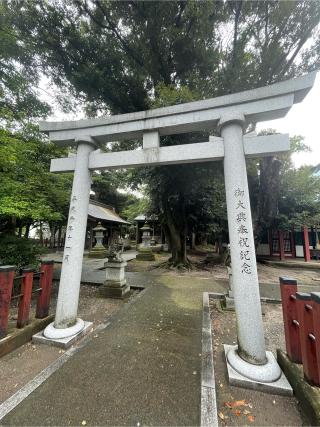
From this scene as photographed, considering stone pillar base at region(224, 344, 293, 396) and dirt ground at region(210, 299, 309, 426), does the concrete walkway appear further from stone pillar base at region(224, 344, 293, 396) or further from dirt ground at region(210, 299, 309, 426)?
stone pillar base at region(224, 344, 293, 396)

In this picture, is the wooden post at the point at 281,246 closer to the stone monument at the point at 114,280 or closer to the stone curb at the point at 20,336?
the stone monument at the point at 114,280

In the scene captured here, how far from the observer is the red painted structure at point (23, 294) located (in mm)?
3322

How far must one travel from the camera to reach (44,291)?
428 cm

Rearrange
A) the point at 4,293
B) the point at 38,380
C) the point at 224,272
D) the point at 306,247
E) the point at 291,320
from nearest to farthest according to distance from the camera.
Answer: the point at 38,380 < the point at 291,320 < the point at 4,293 < the point at 224,272 < the point at 306,247

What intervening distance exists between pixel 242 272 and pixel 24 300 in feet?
12.9

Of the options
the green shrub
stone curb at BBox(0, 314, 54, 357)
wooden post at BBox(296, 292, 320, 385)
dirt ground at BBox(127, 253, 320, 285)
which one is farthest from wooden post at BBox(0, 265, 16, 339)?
dirt ground at BBox(127, 253, 320, 285)

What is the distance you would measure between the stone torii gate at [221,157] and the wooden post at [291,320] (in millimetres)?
320

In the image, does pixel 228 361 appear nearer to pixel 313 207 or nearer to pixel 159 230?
pixel 313 207

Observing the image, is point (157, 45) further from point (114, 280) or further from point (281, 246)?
point (281, 246)

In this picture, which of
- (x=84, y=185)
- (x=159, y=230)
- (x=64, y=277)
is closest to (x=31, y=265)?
(x=64, y=277)

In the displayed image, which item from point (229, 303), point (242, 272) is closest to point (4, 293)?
point (242, 272)

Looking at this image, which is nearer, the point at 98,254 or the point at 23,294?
the point at 23,294

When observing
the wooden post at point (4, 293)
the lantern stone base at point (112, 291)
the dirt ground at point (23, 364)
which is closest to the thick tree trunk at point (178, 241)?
the lantern stone base at point (112, 291)

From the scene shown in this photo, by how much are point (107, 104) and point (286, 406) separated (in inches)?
412
